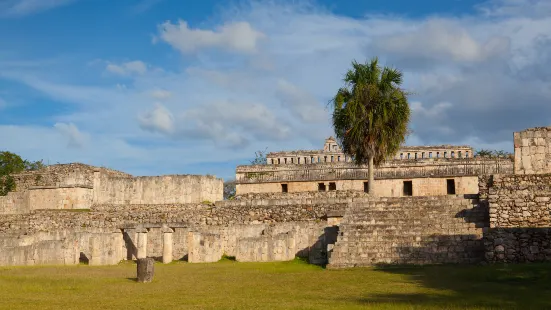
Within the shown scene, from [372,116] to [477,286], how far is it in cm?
1373

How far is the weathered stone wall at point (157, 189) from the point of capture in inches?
1196

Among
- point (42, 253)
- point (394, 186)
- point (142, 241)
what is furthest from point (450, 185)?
point (42, 253)

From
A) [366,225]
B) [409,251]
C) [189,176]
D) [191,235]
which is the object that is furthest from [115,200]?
[409,251]

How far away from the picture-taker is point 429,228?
20.3m

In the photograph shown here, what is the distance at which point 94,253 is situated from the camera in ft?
77.8

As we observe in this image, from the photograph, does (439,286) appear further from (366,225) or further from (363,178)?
(363,178)

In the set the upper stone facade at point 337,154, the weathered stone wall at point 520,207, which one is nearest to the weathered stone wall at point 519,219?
the weathered stone wall at point 520,207

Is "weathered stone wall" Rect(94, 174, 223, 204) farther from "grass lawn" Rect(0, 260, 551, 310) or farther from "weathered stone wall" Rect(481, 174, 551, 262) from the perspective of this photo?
"weathered stone wall" Rect(481, 174, 551, 262)

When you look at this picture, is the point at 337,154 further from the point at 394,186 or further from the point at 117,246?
the point at 117,246

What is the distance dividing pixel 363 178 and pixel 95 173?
37.1 ft

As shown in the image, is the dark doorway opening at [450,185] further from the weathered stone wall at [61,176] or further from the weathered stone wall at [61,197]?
the weathered stone wall at [61,197]

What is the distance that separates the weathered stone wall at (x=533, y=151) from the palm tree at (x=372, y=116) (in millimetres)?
5339

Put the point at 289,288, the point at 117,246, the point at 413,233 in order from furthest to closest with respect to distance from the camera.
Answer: the point at 117,246 < the point at 413,233 < the point at 289,288

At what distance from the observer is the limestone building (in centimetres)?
3048
